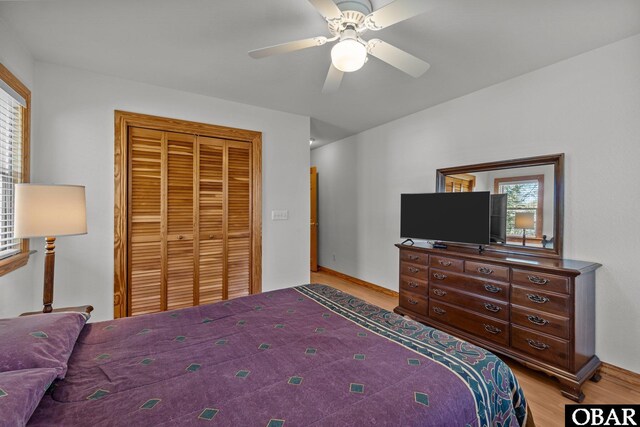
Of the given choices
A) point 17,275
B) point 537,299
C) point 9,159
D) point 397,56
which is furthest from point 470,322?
point 9,159

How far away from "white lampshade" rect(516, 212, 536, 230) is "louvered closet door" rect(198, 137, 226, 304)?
3066 mm

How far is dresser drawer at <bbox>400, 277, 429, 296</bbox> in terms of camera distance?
3.05 metres

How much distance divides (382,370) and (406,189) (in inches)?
123

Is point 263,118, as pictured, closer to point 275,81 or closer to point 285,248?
point 275,81

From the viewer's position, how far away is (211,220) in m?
3.29

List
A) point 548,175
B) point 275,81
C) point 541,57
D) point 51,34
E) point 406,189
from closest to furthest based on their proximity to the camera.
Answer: point 51,34, point 541,57, point 548,175, point 275,81, point 406,189

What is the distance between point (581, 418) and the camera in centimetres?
177

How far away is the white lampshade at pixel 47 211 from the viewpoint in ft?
5.60

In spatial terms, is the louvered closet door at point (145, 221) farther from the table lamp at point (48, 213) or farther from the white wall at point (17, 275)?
the table lamp at point (48, 213)

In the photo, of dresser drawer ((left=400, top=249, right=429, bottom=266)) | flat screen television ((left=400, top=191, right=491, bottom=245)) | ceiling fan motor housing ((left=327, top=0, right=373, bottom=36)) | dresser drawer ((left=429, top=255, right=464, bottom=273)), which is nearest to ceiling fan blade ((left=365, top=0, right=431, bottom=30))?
ceiling fan motor housing ((left=327, top=0, right=373, bottom=36))

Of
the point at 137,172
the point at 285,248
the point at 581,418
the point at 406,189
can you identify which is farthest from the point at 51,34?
the point at 581,418

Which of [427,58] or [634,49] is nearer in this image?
[634,49]

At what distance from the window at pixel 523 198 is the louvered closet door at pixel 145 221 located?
3484mm

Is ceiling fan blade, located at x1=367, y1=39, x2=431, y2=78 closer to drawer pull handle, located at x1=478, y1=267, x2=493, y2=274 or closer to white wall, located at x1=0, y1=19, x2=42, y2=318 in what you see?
drawer pull handle, located at x1=478, y1=267, x2=493, y2=274
